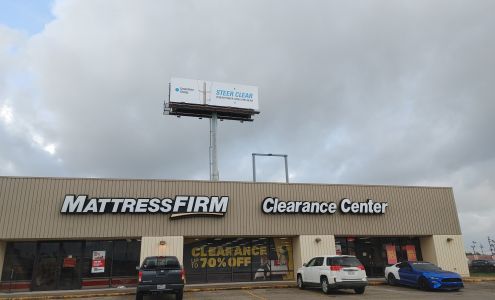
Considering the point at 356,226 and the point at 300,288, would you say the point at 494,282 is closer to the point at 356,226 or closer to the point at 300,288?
the point at 356,226

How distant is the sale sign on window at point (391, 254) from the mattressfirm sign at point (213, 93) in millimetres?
15697

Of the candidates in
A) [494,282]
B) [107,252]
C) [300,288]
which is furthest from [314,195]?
[107,252]

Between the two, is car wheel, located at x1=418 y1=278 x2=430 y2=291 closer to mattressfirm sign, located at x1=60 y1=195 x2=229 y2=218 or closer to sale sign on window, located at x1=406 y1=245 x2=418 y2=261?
sale sign on window, located at x1=406 y1=245 x2=418 y2=261

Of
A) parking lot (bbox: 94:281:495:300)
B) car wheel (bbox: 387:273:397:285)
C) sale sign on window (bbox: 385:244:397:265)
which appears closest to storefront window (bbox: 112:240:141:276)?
parking lot (bbox: 94:281:495:300)

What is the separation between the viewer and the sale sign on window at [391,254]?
2667cm

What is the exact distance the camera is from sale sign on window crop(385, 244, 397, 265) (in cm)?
2667

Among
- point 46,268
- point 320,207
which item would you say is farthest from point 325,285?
point 46,268

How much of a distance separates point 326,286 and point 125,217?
11.5m

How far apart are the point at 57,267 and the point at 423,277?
61.1ft

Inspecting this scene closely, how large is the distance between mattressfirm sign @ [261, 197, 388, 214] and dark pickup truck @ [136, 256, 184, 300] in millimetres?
9923

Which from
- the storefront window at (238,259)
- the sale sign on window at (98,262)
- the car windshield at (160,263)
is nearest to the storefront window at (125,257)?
the sale sign on window at (98,262)

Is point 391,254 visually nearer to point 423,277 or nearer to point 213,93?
point 423,277

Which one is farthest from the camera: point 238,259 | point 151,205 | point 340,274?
point 238,259

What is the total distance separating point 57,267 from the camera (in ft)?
72.1
